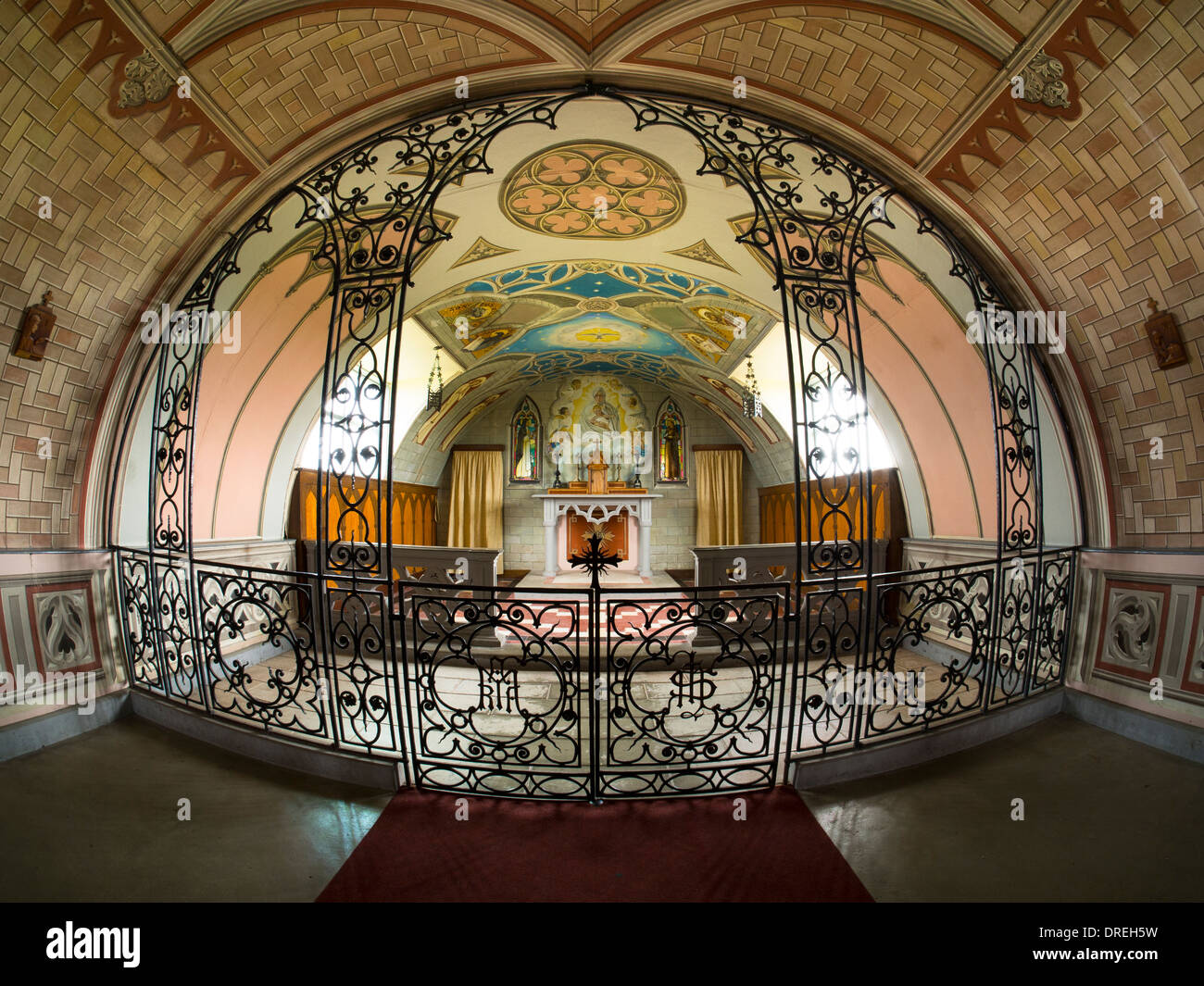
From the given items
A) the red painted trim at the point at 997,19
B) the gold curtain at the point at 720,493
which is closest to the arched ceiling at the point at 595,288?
the red painted trim at the point at 997,19

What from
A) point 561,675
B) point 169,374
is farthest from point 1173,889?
point 169,374

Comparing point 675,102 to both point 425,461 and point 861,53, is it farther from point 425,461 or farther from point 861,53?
point 425,461

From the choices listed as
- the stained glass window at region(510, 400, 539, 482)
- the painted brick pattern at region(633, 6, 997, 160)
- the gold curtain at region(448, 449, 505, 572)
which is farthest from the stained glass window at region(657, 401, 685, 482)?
the painted brick pattern at region(633, 6, 997, 160)

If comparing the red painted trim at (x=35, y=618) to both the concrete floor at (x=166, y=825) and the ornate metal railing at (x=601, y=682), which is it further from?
the concrete floor at (x=166, y=825)

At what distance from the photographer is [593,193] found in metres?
5.12

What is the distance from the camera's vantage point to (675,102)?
10.8 ft

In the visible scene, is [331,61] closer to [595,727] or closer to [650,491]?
[595,727]

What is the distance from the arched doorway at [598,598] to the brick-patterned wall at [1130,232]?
37 cm

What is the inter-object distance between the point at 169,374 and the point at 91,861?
3074mm

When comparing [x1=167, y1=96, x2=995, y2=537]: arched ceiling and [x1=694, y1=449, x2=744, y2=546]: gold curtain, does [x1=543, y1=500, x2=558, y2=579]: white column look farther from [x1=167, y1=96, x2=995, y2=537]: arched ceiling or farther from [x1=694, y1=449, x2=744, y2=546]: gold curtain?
[x1=167, y1=96, x2=995, y2=537]: arched ceiling

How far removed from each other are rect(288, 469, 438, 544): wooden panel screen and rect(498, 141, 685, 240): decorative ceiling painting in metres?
3.05

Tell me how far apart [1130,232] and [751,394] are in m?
6.21

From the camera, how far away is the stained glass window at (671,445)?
1309cm

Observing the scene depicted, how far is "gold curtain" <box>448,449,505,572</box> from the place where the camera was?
12.7 m
